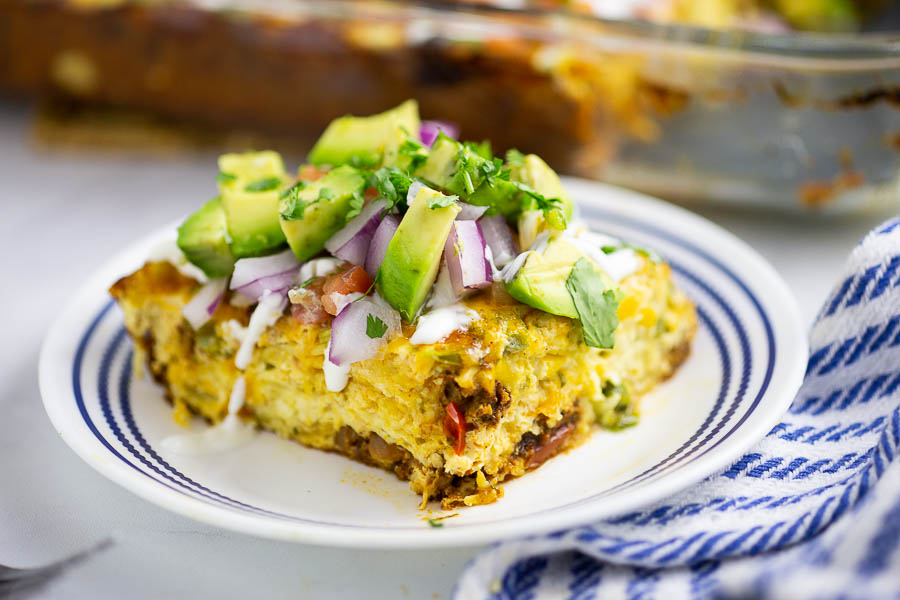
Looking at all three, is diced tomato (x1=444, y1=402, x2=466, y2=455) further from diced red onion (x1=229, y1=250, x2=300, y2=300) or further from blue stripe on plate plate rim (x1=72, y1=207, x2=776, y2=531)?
diced red onion (x1=229, y1=250, x2=300, y2=300)

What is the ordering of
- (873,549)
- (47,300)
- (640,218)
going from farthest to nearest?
(47,300) < (640,218) < (873,549)

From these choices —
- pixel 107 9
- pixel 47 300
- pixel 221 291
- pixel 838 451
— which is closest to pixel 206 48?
pixel 107 9

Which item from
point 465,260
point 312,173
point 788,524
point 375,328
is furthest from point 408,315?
point 788,524

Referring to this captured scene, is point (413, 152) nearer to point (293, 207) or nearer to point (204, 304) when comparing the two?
point (293, 207)

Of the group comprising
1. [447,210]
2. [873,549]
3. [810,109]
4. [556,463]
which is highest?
[810,109]

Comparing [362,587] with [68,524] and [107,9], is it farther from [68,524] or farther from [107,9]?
[107,9]

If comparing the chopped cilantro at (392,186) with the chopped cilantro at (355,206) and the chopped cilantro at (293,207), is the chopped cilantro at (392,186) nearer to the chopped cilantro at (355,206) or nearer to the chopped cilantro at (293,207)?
the chopped cilantro at (355,206)

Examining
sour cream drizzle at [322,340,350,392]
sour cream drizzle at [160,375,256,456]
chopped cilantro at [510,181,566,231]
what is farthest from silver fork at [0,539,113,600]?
chopped cilantro at [510,181,566,231]
